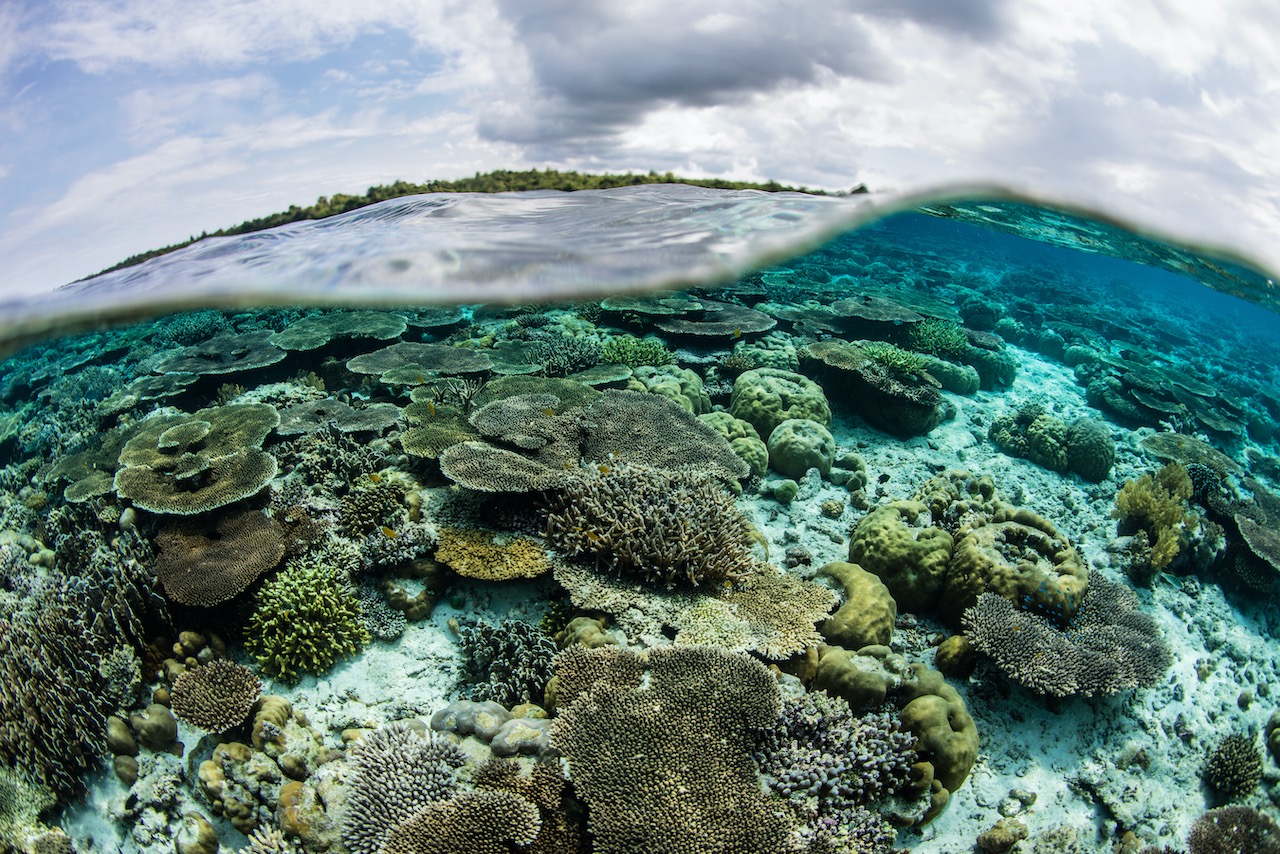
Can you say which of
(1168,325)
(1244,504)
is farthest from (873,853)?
(1168,325)

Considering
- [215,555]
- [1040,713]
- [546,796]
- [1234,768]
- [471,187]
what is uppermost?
[471,187]

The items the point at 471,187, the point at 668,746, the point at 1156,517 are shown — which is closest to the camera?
the point at 668,746

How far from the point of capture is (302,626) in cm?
507

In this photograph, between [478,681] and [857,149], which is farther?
[857,149]

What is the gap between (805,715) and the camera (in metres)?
4.45

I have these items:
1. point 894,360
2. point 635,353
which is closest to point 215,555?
point 635,353

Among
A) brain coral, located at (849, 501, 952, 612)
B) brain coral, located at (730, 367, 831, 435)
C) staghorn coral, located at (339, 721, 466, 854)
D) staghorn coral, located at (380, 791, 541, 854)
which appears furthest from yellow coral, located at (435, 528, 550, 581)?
brain coral, located at (730, 367, 831, 435)

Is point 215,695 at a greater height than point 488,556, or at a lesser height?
lesser

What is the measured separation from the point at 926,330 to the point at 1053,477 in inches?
204

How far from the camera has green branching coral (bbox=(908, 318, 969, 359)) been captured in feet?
44.8

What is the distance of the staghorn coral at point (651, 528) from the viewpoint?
18.1 feet

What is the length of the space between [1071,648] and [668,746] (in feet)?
15.4

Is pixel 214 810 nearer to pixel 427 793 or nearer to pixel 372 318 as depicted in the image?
pixel 427 793

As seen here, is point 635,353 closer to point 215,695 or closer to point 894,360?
point 894,360
